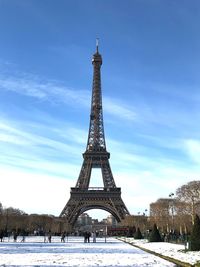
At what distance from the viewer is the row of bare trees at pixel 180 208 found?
70.7m

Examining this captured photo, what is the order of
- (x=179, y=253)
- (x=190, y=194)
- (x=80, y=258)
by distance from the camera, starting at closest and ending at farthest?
(x=80, y=258), (x=179, y=253), (x=190, y=194)

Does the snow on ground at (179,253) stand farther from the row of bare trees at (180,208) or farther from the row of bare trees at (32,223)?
the row of bare trees at (32,223)

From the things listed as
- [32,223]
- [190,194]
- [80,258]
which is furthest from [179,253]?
[32,223]

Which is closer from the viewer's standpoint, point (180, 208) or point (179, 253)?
point (179, 253)

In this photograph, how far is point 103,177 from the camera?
10481 cm

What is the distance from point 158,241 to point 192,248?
18619mm

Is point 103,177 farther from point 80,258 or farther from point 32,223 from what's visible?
point 80,258

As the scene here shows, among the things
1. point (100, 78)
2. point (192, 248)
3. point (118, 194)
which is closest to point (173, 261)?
point (192, 248)

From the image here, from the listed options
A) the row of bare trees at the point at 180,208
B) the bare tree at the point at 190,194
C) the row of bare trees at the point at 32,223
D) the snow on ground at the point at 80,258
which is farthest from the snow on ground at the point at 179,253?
the row of bare trees at the point at 32,223

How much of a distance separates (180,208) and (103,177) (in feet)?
112

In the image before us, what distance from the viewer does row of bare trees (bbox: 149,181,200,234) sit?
70688 millimetres

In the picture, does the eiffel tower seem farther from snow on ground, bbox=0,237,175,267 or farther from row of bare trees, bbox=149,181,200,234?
snow on ground, bbox=0,237,175,267

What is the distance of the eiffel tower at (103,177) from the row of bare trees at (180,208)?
1518 centimetres

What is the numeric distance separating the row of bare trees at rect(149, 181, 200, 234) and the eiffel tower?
598 inches
